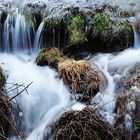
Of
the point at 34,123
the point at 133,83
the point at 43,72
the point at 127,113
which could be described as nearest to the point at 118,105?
the point at 127,113

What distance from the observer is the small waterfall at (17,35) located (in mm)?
7426

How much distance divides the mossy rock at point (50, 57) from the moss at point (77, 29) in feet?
1.42

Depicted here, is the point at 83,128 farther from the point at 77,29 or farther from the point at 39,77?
the point at 77,29

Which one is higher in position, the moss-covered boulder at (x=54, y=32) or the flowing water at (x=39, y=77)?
the moss-covered boulder at (x=54, y=32)

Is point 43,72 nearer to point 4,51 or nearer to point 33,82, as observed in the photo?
point 33,82

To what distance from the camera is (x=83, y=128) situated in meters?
4.66

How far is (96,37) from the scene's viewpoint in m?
7.04

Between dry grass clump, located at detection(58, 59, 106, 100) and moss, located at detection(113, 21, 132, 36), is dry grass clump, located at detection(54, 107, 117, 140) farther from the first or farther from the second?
moss, located at detection(113, 21, 132, 36)

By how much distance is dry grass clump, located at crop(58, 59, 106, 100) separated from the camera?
5574 mm

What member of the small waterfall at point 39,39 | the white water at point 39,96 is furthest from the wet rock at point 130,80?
the small waterfall at point 39,39

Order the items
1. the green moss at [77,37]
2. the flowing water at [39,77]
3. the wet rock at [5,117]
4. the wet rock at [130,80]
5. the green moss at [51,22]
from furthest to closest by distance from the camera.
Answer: the green moss at [51,22]
the green moss at [77,37]
the wet rock at [130,80]
the flowing water at [39,77]
the wet rock at [5,117]

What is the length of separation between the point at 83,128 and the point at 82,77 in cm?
124

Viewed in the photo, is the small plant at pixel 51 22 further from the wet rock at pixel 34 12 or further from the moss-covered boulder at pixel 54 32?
the wet rock at pixel 34 12

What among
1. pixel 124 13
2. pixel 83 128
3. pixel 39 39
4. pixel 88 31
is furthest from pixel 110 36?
pixel 83 128
